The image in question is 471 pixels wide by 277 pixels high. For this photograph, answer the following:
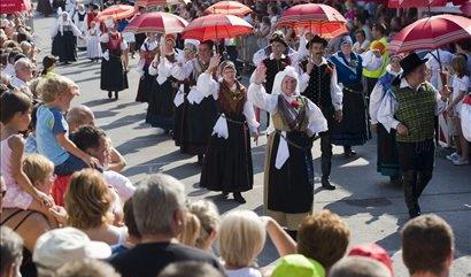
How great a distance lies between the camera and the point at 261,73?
8.73 m

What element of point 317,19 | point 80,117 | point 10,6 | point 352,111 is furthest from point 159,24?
point 80,117

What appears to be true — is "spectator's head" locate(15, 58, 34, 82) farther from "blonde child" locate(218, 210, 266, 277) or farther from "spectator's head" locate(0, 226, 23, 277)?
"spectator's head" locate(0, 226, 23, 277)

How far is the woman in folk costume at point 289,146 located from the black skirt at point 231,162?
61.5 inches

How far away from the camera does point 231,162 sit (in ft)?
34.0

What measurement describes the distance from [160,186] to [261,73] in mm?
4540

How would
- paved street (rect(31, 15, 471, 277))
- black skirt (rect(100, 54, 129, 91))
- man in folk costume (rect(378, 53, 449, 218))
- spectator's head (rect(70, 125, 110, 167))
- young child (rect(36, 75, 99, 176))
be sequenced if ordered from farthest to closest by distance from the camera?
1. black skirt (rect(100, 54, 129, 91))
2. man in folk costume (rect(378, 53, 449, 218))
3. paved street (rect(31, 15, 471, 277))
4. young child (rect(36, 75, 99, 176))
5. spectator's head (rect(70, 125, 110, 167))

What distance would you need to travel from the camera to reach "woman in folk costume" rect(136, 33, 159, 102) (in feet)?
49.7

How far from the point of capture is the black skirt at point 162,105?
14.4m

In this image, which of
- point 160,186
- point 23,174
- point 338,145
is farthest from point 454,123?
point 160,186

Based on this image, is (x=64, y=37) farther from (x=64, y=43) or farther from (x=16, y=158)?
(x=16, y=158)

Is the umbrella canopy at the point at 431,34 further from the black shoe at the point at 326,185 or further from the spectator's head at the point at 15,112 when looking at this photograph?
the spectator's head at the point at 15,112

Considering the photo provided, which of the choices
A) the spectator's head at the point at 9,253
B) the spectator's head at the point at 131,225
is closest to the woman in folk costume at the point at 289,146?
the spectator's head at the point at 131,225

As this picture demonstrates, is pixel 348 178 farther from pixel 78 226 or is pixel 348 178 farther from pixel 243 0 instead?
pixel 243 0

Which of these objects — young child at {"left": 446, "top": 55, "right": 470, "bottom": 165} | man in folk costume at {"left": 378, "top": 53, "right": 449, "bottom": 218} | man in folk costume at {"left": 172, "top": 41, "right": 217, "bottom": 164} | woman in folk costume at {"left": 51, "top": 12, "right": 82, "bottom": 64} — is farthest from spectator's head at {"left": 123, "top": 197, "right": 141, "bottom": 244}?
woman in folk costume at {"left": 51, "top": 12, "right": 82, "bottom": 64}
